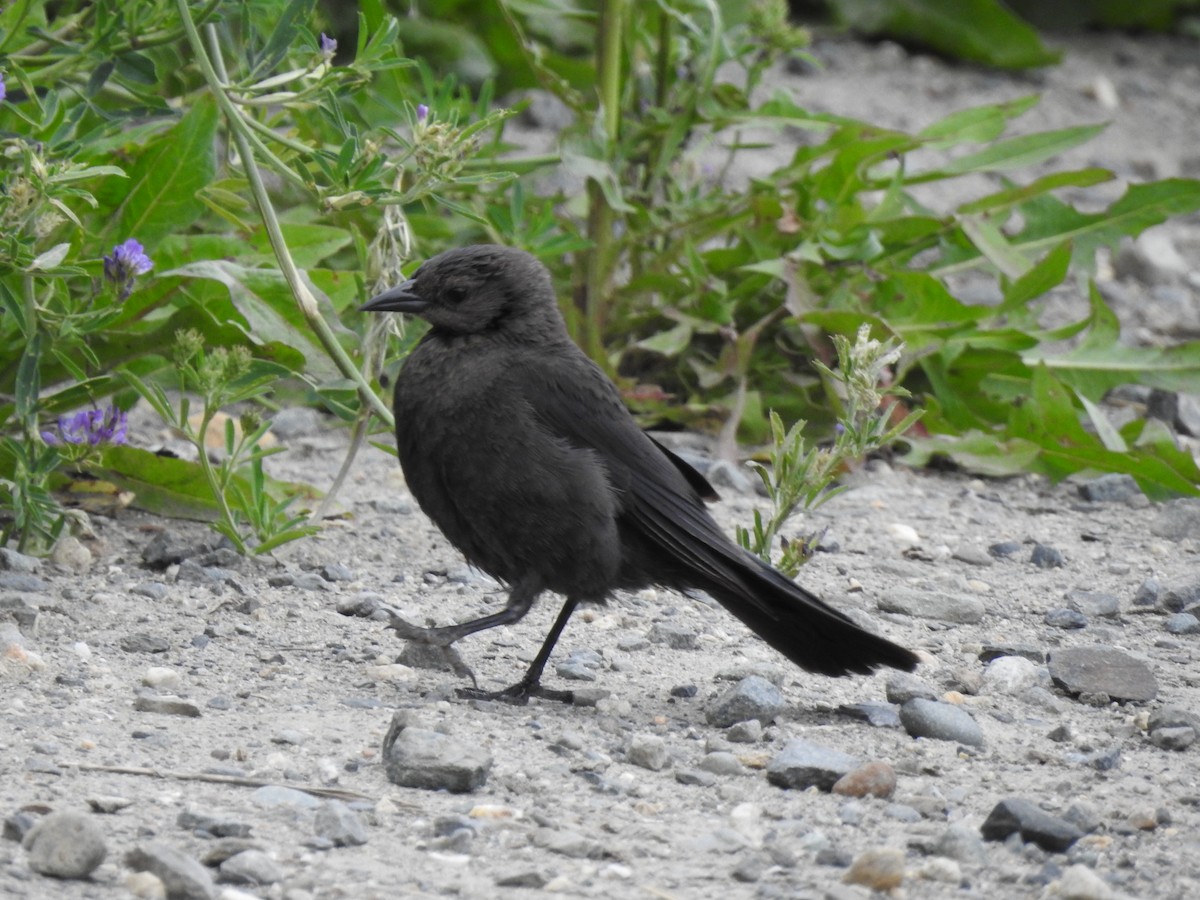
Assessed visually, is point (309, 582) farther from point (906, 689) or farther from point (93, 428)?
point (906, 689)

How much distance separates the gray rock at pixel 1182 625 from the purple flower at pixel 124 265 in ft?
9.44

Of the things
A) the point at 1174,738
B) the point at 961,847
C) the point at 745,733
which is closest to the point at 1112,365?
the point at 1174,738

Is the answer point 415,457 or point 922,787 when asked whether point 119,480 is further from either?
point 922,787

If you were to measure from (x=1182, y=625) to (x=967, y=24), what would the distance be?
6.34m

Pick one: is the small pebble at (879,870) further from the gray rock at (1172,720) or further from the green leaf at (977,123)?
the green leaf at (977,123)

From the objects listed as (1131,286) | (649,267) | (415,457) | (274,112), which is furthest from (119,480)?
(1131,286)

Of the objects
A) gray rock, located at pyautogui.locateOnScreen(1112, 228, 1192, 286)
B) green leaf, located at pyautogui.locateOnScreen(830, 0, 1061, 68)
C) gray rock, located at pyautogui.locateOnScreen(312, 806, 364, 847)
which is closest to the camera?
gray rock, located at pyautogui.locateOnScreen(312, 806, 364, 847)

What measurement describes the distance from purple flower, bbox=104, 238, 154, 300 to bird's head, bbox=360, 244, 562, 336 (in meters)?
0.56

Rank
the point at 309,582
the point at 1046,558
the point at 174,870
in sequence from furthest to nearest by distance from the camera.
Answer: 1. the point at 1046,558
2. the point at 309,582
3. the point at 174,870

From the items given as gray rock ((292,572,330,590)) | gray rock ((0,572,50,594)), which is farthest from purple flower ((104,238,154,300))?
gray rock ((292,572,330,590))

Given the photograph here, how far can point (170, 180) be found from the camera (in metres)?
4.50

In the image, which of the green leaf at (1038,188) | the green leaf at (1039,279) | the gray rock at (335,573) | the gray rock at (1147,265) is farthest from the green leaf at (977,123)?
the gray rock at (335,573)

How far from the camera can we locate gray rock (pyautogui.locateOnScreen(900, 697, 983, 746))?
Answer: 138 inches

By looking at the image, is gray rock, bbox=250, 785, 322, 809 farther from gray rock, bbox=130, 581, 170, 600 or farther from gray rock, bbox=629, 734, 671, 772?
Result: gray rock, bbox=130, 581, 170, 600
